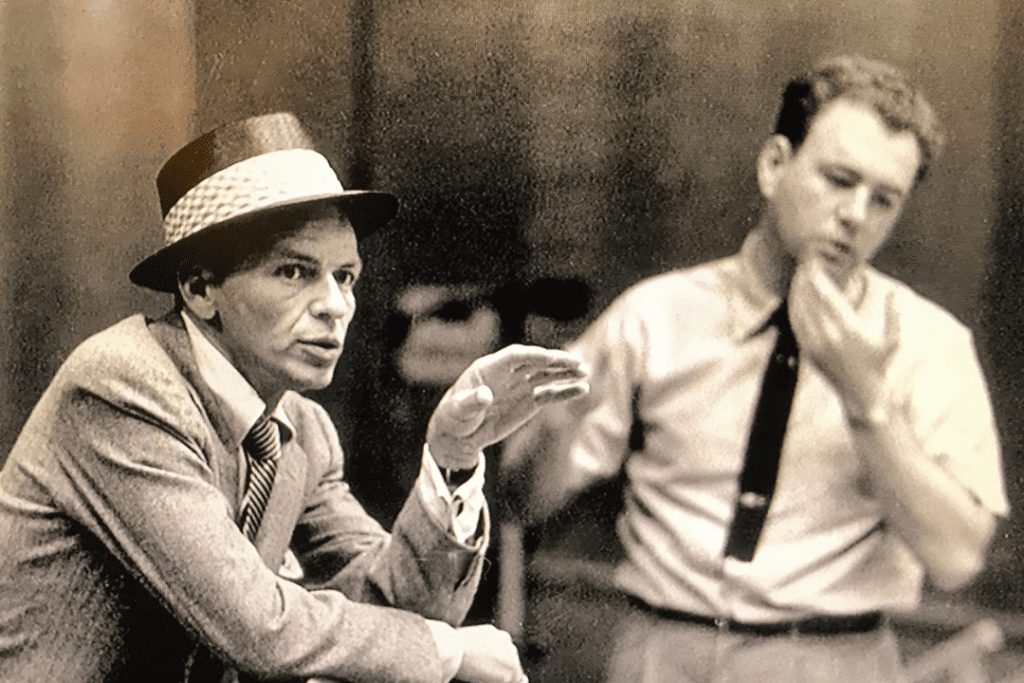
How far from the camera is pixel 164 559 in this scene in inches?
73.0

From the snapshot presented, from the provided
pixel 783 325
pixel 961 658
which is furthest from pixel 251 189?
pixel 961 658

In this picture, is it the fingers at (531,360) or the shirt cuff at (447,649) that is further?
the fingers at (531,360)

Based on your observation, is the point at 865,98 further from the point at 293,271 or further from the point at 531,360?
the point at 293,271

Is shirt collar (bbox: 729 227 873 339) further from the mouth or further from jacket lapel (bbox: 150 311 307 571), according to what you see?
jacket lapel (bbox: 150 311 307 571)

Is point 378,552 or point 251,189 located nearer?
point 251,189

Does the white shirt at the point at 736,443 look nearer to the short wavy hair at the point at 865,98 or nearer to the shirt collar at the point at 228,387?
the short wavy hair at the point at 865,98

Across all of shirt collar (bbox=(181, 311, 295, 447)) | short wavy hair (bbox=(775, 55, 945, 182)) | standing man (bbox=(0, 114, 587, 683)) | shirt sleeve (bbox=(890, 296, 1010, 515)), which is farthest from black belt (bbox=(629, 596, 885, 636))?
shirt collar (bbox=(181, 311, 295, 447))

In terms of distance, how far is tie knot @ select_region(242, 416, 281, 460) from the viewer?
2051 mm

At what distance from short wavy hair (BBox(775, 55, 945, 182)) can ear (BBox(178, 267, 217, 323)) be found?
123cm

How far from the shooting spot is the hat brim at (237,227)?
6.64 feet

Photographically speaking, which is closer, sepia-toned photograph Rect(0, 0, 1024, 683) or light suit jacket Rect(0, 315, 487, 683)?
light suit jacket Rect(0, 315, 487, 683)

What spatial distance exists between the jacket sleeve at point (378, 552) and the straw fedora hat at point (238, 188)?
17.6 inches

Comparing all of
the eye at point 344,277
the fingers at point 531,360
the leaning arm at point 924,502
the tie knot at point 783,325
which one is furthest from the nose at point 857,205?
the eye at point 344,277

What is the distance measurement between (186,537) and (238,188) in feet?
2.30
